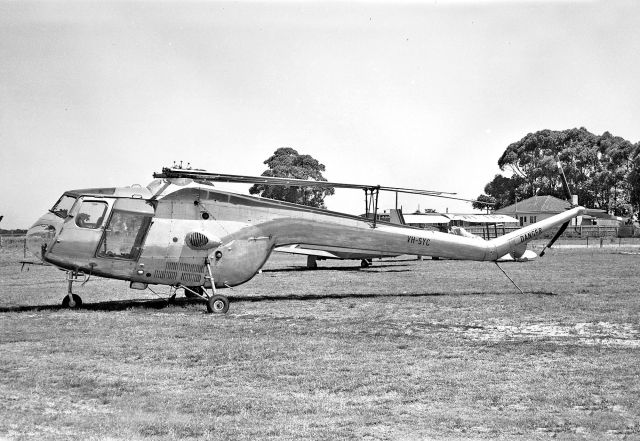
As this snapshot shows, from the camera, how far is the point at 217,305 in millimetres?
15297

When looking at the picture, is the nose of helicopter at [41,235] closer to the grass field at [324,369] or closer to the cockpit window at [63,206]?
the cockpit window at [63,206]

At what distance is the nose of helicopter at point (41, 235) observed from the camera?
15047 mm

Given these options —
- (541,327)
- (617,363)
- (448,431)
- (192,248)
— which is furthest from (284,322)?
(448,431)

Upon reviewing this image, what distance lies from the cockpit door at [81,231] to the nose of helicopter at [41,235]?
14 centimetres

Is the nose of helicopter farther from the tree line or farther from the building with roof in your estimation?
the building with roof

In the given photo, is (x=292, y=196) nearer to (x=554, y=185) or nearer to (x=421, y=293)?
(x=554, y=185)

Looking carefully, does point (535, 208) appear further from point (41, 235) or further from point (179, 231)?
point (41, 235)

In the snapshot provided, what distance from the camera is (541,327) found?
13.1m

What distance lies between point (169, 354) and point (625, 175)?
9724 centimetres

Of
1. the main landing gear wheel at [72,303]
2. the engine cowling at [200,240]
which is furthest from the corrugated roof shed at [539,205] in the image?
the main landing gear wheel at [72,303]

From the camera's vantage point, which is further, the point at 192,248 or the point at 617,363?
the point at 192,248

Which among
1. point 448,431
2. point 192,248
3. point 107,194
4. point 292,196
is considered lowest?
point 448,431

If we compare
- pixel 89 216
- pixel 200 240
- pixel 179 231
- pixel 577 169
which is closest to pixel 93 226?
pixel 89 216

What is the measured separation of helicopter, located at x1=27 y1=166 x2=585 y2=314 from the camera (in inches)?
599
